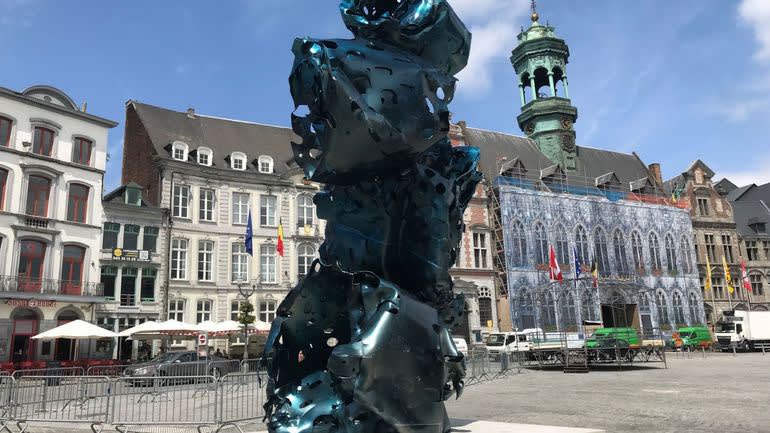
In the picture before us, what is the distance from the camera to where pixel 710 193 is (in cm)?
5209

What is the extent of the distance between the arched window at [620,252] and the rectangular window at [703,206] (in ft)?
37.8

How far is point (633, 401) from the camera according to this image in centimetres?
1364

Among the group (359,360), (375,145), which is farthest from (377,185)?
(359,360)

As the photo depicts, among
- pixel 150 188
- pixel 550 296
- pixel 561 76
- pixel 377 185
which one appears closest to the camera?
pixel 377 185

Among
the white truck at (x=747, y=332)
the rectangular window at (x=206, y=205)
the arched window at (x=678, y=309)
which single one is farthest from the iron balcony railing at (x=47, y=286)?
the arched window at (x=678, y=309)

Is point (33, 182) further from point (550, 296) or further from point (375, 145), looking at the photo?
point (550, 296)

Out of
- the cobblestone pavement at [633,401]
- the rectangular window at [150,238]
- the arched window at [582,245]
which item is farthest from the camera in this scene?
the arched window at [582,245]

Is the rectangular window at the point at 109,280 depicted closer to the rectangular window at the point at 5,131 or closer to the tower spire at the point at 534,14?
the rectangular window at the point at 5,131

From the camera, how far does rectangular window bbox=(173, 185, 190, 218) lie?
3434cm

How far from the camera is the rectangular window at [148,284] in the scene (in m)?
32.2

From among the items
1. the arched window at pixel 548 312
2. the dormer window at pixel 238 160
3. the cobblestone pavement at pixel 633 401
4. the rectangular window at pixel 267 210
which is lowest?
the cobblestone pavement at pixel 633 401

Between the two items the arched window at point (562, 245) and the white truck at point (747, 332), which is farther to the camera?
the arched window at point (562, 245)

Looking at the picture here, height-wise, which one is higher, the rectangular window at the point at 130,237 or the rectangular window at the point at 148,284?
the rectangular window at the point at 130,237

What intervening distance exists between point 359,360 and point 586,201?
139ft
